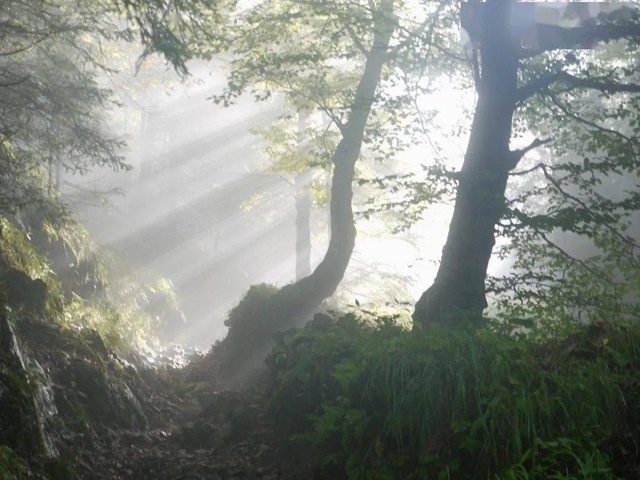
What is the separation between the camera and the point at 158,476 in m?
6.88

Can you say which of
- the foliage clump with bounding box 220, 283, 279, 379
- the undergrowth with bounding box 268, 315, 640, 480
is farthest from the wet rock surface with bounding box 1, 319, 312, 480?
the foliage clump with bounding box 220, 283, 279, 379

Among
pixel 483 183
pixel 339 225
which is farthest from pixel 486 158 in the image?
pixel 339 225

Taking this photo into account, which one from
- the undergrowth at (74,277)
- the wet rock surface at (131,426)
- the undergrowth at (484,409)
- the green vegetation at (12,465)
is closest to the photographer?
the undergrowth at (484,409)

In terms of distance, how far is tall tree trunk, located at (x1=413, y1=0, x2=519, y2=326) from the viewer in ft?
26.9

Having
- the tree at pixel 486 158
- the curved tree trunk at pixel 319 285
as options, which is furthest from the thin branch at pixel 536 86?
the curved tree trunk at pixel 319 285

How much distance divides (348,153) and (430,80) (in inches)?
103

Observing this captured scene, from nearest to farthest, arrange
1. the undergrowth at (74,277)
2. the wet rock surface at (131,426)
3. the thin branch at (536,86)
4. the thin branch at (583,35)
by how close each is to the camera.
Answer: the wet rock surface at (131,426) → the thin branch at (583,35) → the thin branch at (536,86) → the undergrowth at (74,277)

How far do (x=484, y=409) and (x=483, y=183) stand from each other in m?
3.93

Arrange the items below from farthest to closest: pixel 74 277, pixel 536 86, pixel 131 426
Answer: pixel 74 277, pixel 131 426, pixel 536 86

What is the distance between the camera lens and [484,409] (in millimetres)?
4949

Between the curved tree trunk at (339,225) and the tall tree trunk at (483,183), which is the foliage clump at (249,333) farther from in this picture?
the tall tree trunk at (483,183)

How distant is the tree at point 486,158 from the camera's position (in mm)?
→ 8156

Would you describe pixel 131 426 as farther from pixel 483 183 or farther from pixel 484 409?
pixel 483 183

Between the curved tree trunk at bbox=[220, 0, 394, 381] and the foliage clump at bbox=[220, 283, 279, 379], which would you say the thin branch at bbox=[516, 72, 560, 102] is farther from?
the foliage clump at bbox=[220, 283, 279, 379]
